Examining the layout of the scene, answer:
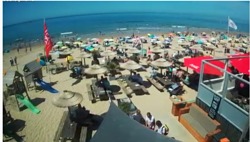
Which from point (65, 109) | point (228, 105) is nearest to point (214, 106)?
point (228, 105)

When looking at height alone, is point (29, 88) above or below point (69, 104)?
below

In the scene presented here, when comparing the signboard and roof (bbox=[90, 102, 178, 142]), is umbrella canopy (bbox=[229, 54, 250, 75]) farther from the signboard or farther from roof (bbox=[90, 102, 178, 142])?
roof (bbox=[90, 102, 178, 142])

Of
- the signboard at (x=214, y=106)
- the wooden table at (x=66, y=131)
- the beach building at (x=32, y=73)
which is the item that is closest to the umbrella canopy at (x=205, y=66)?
the signboard at (x=214, y=106)

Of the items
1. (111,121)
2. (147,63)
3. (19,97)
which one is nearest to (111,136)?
(111,121)

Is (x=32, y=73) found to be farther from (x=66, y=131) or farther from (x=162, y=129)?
(x=162, y=129)

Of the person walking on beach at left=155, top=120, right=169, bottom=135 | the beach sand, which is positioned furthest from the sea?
the person walking on beach at left=155, top=120, right=169, bottom=135

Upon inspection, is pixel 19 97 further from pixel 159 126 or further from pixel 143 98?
pixel 159 126

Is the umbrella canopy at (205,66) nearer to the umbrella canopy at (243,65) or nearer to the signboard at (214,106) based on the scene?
the umbrella canopy at (243,65)
